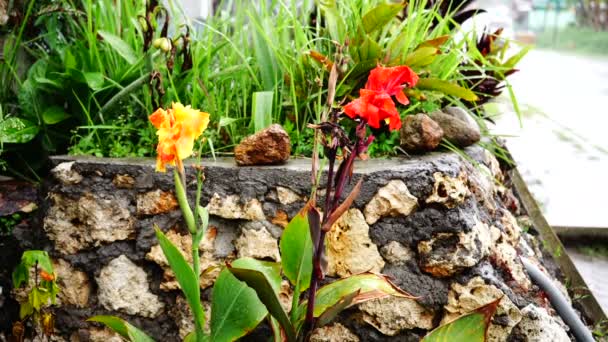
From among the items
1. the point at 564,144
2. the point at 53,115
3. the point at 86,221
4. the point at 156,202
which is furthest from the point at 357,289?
the point at 564,144

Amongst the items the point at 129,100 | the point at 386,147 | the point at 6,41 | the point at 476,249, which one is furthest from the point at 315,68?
the point at 6,41

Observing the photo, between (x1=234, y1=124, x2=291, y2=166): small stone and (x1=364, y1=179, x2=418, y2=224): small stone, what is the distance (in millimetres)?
329

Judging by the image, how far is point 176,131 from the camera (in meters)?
1.52

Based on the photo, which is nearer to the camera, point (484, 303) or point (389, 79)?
point (389, 79)

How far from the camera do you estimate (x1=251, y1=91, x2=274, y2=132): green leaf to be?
2.31 m

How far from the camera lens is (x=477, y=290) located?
6.58 feet

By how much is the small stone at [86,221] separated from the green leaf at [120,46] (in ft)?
1.80

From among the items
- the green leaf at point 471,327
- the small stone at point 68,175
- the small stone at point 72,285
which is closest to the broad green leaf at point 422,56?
the green leaf at point 471,327

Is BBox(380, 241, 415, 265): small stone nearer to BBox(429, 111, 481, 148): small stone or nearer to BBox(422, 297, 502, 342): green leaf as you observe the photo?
BBox(422, 297, 502, 342): green leaf

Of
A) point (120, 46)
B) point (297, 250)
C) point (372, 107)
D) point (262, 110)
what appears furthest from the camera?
point (120, 46)

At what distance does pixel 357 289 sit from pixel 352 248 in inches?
14.1

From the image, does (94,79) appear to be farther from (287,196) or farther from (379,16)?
(379,16)

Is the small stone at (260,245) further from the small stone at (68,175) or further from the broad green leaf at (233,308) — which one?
the small stone at (68,175)

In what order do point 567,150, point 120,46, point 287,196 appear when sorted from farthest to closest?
point 567,150 < point 120,46 < point 287,196
